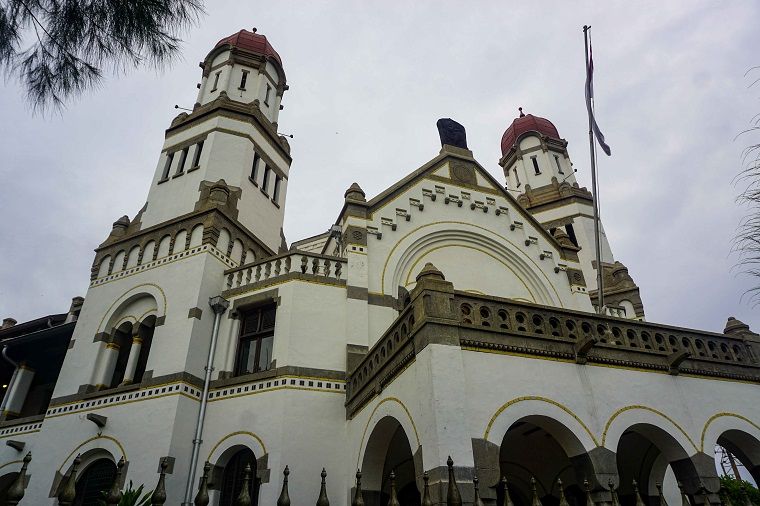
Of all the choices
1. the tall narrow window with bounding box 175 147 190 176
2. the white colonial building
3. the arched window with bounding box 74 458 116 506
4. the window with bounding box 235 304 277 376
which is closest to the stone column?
the white colonial building

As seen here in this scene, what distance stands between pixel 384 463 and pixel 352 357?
3.11 meters

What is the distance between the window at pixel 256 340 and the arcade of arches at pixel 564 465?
447 centimetres

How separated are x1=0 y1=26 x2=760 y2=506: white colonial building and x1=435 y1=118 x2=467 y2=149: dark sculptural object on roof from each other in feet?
0.41

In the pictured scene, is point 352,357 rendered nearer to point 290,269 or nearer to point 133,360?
→ point 290,269

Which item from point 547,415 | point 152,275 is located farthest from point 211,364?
point 547,415

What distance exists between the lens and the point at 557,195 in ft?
89.0

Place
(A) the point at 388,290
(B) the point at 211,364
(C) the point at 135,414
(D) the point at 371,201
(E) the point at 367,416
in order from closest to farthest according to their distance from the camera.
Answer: (E) the point at 367,416 < (C) the point at 135,414 < (B) the point at 211,364 < (A) the point at 388,290 < (D) the point at 371,201

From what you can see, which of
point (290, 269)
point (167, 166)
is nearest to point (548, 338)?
point (290, 269)

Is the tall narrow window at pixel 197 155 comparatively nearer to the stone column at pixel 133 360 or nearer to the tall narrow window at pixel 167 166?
the tall narrow window at pixel 167 166

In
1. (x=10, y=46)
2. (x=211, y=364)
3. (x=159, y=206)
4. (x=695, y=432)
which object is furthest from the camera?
(x=159, y=206)

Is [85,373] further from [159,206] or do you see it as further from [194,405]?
[159,206]

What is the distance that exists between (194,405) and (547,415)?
30.9ft

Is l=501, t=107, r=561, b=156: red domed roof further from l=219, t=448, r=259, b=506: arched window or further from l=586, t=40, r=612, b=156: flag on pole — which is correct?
l=219, t=448, r=259, b=506: arched window

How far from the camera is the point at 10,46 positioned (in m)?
6.98
